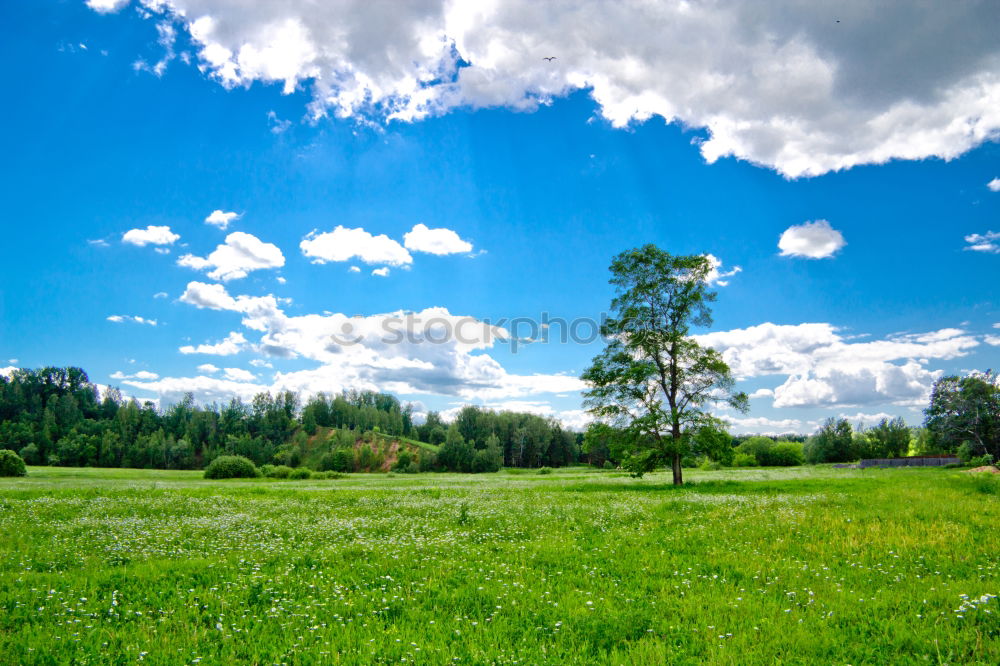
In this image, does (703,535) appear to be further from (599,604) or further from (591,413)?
(591,413)

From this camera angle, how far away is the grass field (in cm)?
695

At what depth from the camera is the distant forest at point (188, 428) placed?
385ft

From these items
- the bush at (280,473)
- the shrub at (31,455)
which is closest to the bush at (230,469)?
the bush at (280,473)

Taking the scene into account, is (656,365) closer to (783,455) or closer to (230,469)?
(230,469)

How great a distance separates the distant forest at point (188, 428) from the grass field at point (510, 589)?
354ft

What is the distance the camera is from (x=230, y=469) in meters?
66.4

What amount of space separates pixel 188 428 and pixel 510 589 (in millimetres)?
158445

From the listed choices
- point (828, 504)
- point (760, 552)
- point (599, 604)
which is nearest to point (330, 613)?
point (599, 604)

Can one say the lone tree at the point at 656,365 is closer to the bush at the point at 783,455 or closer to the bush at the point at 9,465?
the bush at the point at 9,465

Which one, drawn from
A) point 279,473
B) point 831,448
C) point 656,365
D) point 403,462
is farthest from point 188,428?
point 831,448

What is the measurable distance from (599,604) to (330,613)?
4.50 m

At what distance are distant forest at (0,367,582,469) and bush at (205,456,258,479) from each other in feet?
173

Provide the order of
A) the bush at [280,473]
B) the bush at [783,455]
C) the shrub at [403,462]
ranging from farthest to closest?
1. the bush at [783,455]
2. the shrub at [403,462]
3. the bush at [280,473]

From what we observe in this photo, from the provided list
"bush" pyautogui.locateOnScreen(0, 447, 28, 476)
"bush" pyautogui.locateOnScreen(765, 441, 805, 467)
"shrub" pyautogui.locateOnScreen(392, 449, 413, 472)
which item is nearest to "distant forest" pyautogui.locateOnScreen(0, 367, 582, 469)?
"shrub" pyautogui.locateOnScreen(392, 449, 413, 472)
